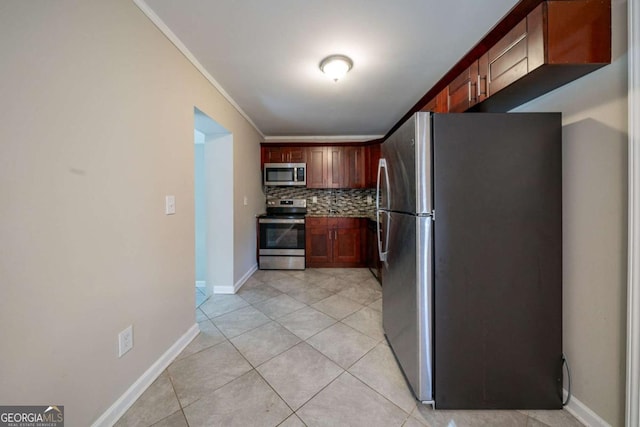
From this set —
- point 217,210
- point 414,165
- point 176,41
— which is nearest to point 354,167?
point 217,210

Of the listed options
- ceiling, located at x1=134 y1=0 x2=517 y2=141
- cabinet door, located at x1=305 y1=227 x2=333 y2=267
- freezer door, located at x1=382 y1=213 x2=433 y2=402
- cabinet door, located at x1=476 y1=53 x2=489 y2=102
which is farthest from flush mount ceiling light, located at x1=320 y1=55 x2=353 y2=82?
cabinet door, located at x1=305 y1=227 x2=333 y2=267

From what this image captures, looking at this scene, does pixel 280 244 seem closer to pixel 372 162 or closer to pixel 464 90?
pixel 372 162

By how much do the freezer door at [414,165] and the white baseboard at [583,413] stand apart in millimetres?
1272

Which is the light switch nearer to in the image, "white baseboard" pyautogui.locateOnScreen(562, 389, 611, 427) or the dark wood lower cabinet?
the dark wood lower cabinet

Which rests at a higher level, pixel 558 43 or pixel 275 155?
pixel 275 155

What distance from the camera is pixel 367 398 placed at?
49.8 inches

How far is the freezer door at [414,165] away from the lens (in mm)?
1182

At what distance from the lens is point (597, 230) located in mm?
1092

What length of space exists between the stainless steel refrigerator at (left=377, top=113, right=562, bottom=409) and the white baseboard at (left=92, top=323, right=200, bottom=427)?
1.61 m

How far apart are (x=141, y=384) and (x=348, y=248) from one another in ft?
9.77

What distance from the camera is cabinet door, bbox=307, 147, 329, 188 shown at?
12.9 feet

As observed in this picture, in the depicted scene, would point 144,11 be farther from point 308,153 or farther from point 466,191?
point 308,153

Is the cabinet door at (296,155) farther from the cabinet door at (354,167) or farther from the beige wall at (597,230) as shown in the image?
the beige wall at (597,230)

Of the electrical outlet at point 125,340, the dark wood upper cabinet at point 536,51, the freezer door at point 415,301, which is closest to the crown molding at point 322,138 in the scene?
the dark wood upper cabinet at point 536,51
